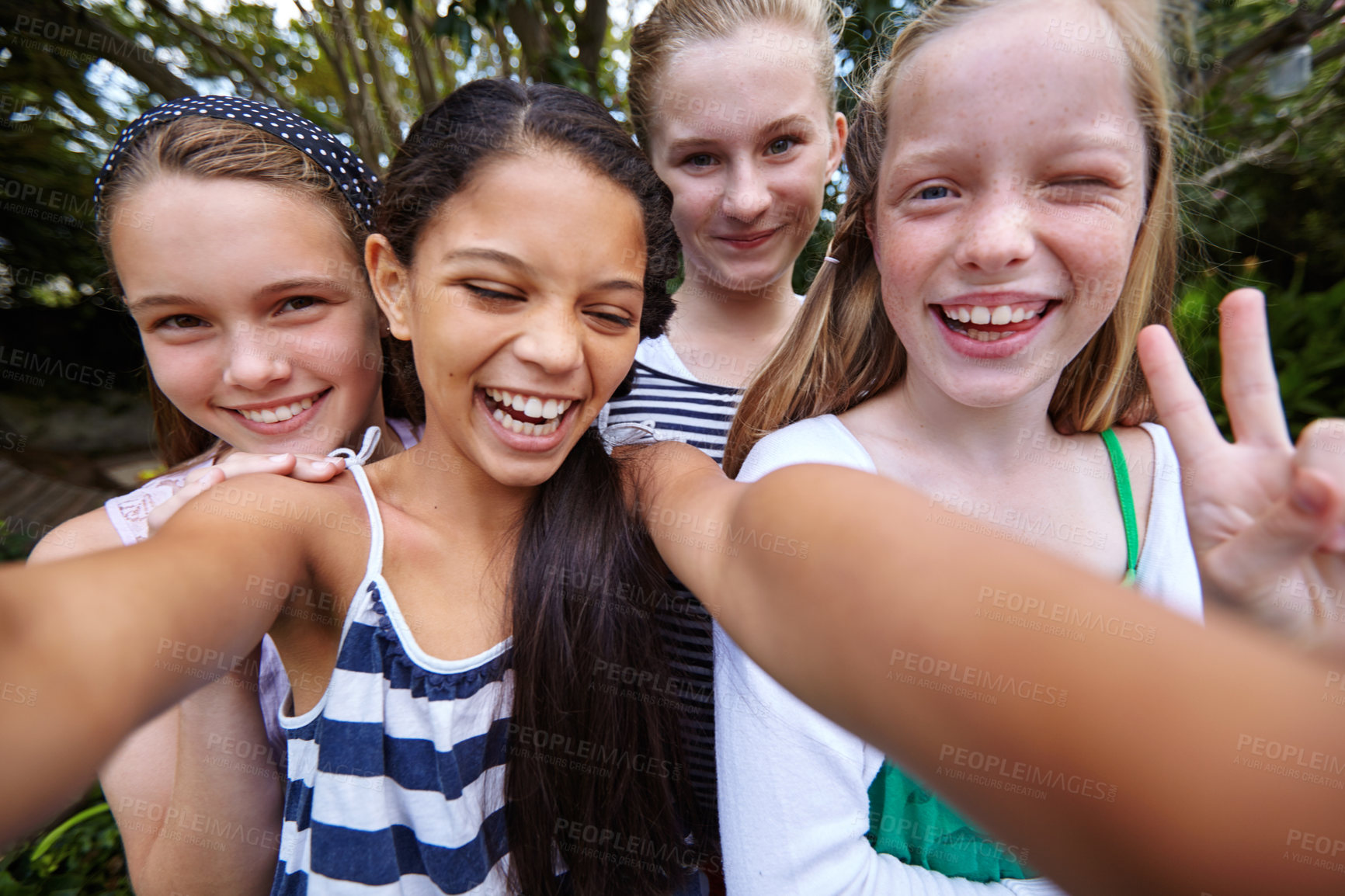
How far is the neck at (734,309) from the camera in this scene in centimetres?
205

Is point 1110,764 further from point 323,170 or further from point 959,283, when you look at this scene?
point 323,170

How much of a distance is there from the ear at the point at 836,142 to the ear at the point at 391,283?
4.32 ft

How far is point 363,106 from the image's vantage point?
15.3 ft

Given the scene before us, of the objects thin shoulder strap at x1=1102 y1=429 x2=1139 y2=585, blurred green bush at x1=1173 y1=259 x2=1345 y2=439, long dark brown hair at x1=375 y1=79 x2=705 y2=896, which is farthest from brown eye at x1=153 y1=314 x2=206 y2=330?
blurred green bush at x1=1173 y1=259 x2=1345 y2=439

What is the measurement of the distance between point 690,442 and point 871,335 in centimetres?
54

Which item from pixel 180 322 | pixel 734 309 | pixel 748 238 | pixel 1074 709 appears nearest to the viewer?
pixel 1074 709

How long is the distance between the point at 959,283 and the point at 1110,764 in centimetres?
98

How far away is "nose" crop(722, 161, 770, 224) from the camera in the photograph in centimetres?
180

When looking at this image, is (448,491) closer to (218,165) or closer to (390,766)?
(390,766)

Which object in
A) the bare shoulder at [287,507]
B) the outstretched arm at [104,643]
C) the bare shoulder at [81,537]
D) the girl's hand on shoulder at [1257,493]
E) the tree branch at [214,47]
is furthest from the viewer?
the tree branch at [214,47]

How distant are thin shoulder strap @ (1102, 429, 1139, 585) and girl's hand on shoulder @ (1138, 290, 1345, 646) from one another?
529 mm

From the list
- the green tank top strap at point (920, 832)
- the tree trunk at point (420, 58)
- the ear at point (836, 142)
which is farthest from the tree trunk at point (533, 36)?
the green tank top strap at point (920, 832)

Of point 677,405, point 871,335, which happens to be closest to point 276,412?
point 677,405

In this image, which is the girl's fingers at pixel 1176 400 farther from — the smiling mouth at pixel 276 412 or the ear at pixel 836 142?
the smiling mouth at pixel 276 412
